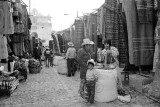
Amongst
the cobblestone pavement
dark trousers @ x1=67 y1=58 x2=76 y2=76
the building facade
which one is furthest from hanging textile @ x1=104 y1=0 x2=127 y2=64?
the building facade

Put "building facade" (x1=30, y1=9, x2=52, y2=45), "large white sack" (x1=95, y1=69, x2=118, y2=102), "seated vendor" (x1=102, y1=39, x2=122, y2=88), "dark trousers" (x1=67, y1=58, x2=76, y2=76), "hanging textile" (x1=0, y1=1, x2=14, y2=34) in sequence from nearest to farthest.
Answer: "hanging textile" (x1=0, y1=1, x2=14, y2=34) → "large white sack" (x1=95, y1=69, x2=118, y2=102) → "seated vendor" (x1=102, y1=39, x2=122, y2=88) → "dark trousers" (x1=67, y1=58, x2=76, y2=76) → "building facade" (x1=30, y1=9, x2=52, y2=45)

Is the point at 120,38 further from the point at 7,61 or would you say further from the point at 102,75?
the point at 7,61

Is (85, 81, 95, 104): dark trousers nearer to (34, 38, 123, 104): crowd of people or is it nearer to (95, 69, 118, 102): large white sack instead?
(34, 38, 123, 104): crowd of people

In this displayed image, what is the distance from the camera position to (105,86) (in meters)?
5.45

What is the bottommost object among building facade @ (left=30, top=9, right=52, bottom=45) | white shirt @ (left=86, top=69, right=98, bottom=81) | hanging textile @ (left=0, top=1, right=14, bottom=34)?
white shirt @ (left=86, top=69, right=98, bottom=81)

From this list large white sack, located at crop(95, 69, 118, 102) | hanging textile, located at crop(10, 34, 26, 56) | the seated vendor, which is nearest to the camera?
large white sack, located at crop(95, 69, 118, 102)

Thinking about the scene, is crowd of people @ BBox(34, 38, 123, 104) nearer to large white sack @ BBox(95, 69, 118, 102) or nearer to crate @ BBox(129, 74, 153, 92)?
large white sack @ BBox(95, 69, 118, 102)

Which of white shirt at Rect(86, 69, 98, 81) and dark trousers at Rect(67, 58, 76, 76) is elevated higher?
white shirt at Rect(86, 69, 98, 81)

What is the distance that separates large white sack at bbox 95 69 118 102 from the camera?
17.9 feet

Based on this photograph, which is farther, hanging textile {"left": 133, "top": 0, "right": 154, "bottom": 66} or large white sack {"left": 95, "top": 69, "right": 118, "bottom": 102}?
hanging textile {"left": 133, "top": 0, "right": 154, "bottom": 66}

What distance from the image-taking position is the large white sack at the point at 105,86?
5441mm

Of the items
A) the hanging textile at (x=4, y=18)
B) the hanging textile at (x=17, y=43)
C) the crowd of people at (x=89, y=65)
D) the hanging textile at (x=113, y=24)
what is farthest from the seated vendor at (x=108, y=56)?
the hanging textile at (x=17, y=43)

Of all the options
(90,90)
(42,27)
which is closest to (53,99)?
(90,90)

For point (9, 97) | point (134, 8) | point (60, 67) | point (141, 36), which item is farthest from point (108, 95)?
point (60, 67)
